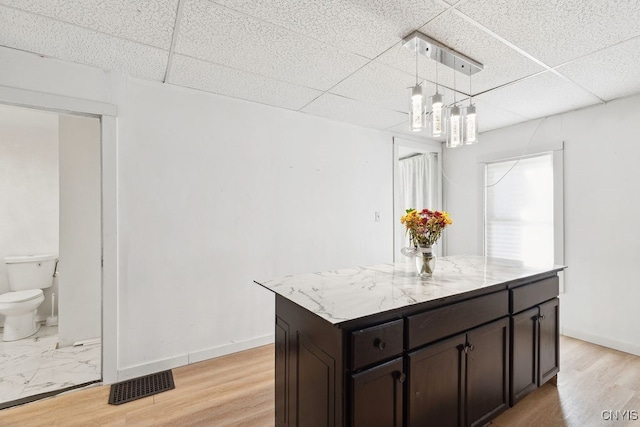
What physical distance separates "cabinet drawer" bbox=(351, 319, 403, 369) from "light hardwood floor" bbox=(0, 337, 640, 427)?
1042 mm

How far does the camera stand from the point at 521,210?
3754mm

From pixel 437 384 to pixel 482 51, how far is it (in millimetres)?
2127

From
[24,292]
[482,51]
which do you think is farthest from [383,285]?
[24,292]

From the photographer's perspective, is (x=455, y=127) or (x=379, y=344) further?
(x=455, y=127)

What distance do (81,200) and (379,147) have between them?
3.47 m

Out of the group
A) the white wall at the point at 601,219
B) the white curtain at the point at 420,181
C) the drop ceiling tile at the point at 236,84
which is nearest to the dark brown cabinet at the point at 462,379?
the white wall at the point at 601,219

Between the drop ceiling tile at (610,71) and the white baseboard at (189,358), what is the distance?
352 cm

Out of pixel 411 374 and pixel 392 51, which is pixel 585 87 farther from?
pixel 411 374

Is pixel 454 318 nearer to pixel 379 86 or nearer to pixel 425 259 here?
pixel 425 259

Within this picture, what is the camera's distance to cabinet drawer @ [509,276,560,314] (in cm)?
191

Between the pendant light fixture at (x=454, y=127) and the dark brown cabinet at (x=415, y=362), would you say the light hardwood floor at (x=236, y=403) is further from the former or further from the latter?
the pendant light fixture at (x=454, y=127)

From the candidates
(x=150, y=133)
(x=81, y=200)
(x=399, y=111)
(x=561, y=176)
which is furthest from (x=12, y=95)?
(x=561, y=176)

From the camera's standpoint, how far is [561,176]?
332 centimetres

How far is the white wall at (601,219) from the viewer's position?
2846 millimetres
